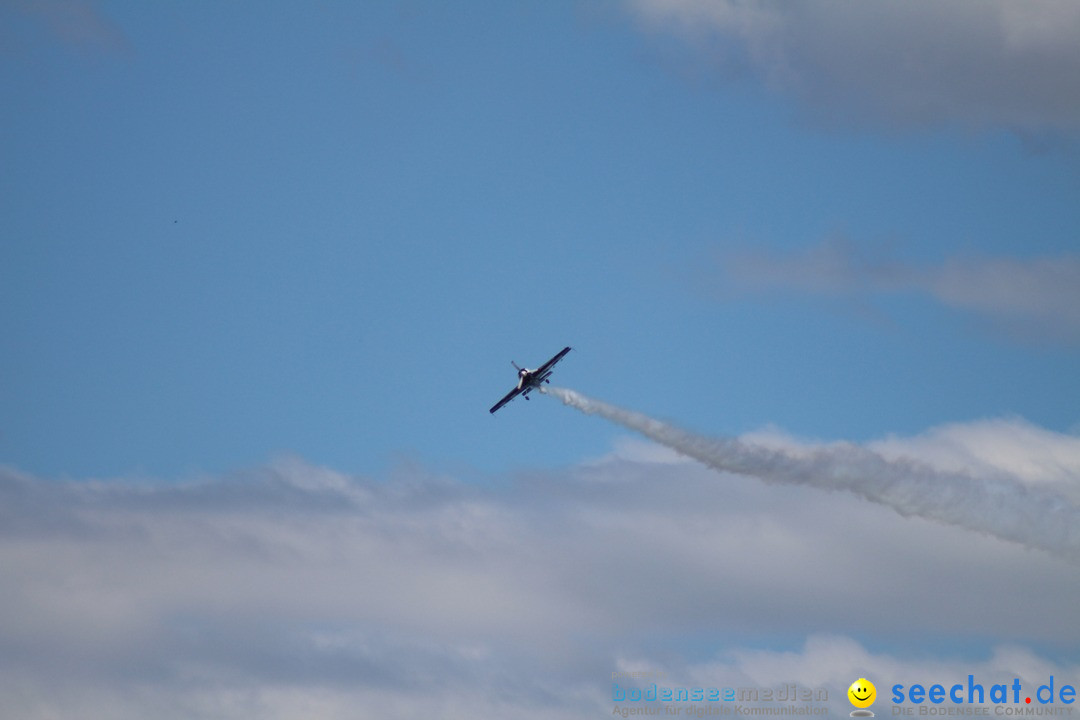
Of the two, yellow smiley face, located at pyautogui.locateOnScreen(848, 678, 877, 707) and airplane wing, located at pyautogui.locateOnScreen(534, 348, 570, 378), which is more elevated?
airplane wing, located at pyautogui.locateOnScreen(534, 348, 570, 378)

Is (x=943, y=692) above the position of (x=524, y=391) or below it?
below

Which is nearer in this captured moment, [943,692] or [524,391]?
[943,692]

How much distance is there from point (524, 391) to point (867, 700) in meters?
36.3

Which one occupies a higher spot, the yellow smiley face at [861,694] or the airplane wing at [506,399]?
the airplane wing at [506,399]

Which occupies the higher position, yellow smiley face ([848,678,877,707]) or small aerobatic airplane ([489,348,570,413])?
small aerobatic airplane ([489,348,570,413])

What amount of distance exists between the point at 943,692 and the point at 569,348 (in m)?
38.5

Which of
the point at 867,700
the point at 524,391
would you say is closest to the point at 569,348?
the point at 524,391

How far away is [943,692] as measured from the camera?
119688 millimetres

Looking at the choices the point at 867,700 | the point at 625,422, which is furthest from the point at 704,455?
the point at 867,700

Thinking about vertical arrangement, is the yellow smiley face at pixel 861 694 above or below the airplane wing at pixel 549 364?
below

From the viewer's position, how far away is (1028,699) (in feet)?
381

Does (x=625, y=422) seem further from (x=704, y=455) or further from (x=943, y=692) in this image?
→ (x=943, y=692)

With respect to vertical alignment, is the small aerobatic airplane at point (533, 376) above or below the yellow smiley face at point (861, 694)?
above

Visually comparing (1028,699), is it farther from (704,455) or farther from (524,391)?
(524,391)
